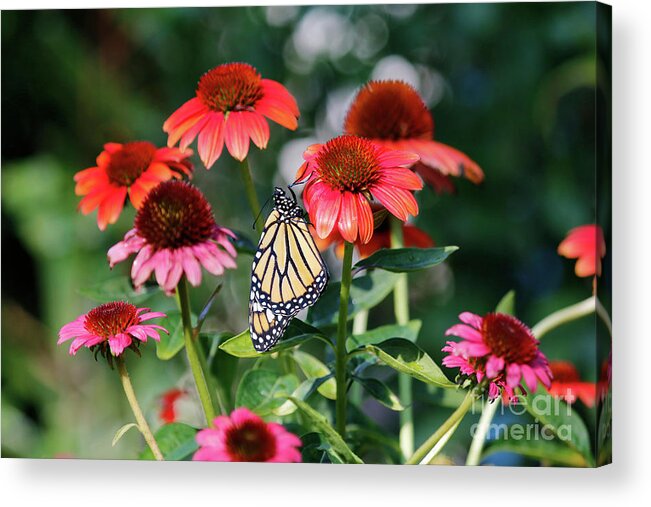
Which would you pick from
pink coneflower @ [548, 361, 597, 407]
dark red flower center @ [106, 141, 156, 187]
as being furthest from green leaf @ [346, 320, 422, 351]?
dark red flower center @ [106, 141, 156, 187]

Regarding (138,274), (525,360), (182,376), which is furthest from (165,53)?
(525,360)

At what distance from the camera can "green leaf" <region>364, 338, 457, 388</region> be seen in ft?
3.17

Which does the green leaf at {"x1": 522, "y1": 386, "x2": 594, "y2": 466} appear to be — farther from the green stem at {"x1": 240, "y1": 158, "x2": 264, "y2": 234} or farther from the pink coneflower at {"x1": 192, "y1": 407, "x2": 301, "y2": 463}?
the green stem at {"x1": 240, "y1": 158, "x2": 264, "y2": 234}

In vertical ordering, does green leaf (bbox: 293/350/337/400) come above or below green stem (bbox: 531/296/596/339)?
below

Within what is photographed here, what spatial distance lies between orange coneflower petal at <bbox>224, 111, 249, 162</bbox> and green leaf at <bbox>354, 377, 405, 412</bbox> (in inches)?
11.9

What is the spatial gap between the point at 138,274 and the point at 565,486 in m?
0.66

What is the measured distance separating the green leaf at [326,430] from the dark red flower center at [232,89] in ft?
1.29

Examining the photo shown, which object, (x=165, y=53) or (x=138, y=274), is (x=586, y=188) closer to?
(x=138, y=274)

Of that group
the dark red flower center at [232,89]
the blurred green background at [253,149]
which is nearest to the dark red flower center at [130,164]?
the dark red flower center at [232,89]

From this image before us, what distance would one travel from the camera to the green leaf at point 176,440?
1.10 m

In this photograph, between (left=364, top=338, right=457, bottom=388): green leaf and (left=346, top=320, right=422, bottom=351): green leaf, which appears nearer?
(left=364, top=338, right=457, bottom=388): green leaf

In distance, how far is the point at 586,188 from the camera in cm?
126

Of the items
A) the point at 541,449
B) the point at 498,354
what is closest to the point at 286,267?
the point at 498,354

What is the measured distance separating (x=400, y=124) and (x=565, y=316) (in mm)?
336
